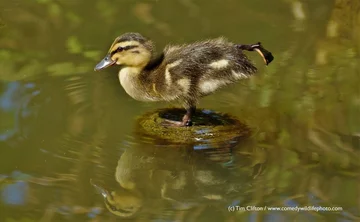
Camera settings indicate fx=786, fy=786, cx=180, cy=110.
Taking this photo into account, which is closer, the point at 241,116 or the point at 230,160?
the point at 230,160

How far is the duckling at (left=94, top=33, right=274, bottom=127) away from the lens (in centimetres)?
434

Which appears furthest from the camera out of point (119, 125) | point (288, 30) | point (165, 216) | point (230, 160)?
point (288, 30)

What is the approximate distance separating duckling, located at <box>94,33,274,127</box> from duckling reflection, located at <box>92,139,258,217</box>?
366mm

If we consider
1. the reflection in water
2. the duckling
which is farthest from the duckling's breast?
the reflection in water

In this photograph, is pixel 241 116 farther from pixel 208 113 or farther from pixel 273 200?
pixel 273 200

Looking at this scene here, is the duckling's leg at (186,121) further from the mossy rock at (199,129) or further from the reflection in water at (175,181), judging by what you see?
the reflection in water at (175,181)

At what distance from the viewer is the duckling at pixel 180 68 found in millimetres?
4340

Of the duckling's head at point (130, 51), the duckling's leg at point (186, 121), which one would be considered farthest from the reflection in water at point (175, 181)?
the duckling's head at point (130, 51)

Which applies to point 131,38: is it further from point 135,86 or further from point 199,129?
point 199,129

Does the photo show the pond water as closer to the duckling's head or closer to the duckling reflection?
the duckling reflection

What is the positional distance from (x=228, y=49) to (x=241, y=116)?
0.43m

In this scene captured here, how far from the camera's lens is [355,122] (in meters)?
4.48

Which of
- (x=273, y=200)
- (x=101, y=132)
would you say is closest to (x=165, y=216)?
(x=273, y=200)

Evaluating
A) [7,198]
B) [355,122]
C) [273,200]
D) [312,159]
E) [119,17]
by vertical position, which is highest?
[119,17]
